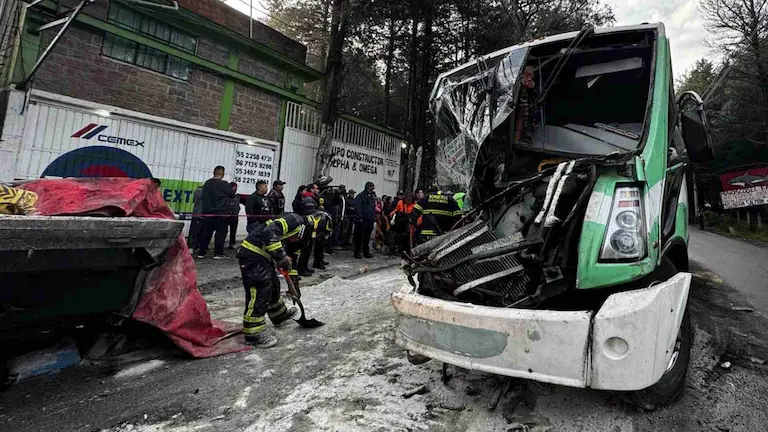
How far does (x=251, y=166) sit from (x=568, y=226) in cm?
951

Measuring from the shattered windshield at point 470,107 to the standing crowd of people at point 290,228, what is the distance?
3.56 ft

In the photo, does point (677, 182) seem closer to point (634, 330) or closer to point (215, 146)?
point (634, 330)

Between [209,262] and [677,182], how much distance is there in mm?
6968

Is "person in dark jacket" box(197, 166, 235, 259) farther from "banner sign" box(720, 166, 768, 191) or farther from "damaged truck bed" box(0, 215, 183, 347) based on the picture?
"banner sign" box(720, 166, 768, 191)

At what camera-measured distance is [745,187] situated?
65.2 ft

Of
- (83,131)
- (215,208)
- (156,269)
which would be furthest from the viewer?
(83,131)

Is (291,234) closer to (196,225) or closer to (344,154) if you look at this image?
(196,225)

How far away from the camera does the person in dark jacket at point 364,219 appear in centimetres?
894

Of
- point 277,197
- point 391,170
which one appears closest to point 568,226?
point 277,197

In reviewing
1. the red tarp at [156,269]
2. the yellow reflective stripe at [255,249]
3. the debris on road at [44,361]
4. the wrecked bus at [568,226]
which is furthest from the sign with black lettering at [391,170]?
the debris on road at [44,361]

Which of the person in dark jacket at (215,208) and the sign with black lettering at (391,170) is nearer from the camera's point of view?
the person in dark jacket at (215,208)

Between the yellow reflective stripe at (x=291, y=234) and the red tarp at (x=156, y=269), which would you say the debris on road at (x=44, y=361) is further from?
the yellow reflective stripe at (x=291, y=234)

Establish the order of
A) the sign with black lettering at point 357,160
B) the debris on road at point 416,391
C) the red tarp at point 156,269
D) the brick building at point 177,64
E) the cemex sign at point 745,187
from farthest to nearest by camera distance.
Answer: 1. the cemex sign at point 745,187
2. the sign with black lettering at point 357,160
3. the brick building at point 177,64
4. the red tarp at point 156,269
5. the debris on road at point 416,391

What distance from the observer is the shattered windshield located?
3.28 metres
